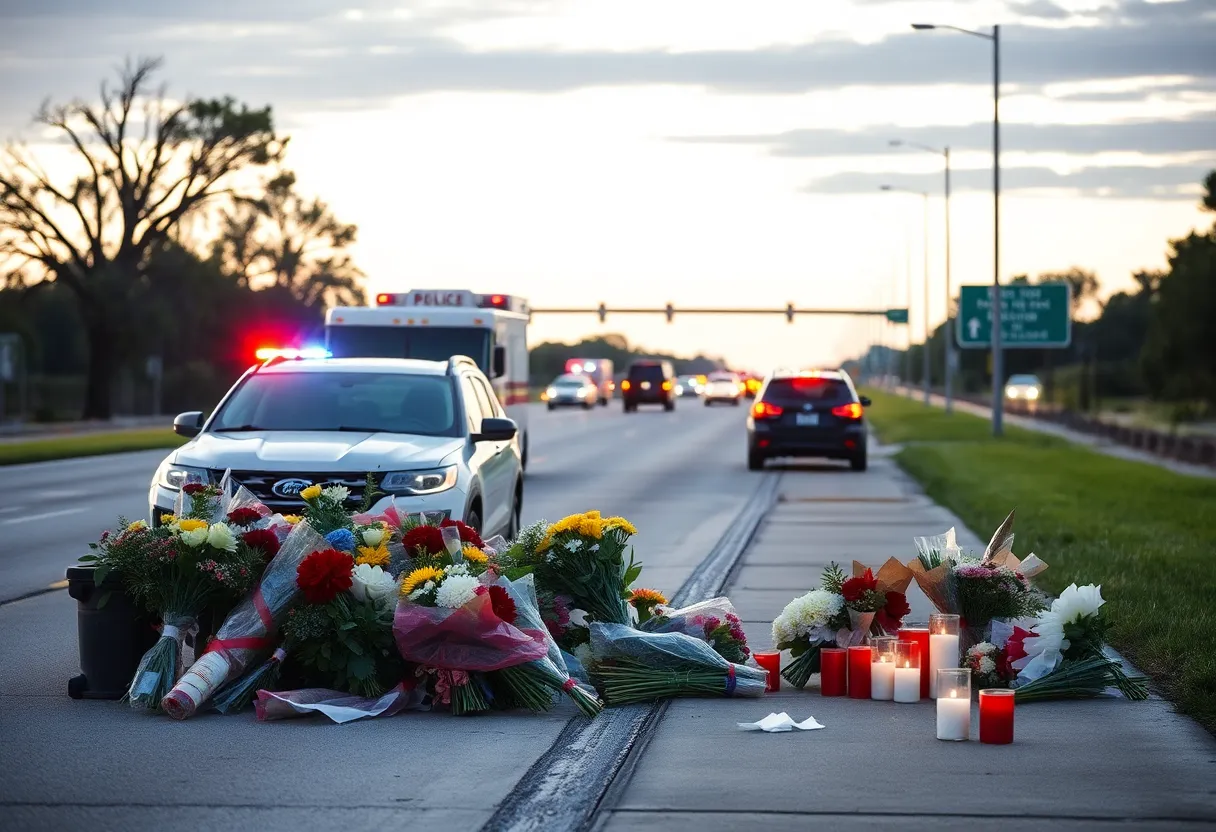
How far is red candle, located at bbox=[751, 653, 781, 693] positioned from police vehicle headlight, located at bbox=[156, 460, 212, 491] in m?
4.08

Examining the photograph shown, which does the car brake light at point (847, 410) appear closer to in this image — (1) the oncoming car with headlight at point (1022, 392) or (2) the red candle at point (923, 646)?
(2) the red candle at point (923, 646)

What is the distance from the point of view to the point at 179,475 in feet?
40.4

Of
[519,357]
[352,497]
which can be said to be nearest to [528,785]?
[352,497]

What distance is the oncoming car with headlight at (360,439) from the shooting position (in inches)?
480

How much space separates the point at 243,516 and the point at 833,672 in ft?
9.80

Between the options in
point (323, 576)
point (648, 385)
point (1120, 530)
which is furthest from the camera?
point (648, 385)

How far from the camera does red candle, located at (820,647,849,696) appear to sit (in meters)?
9.48

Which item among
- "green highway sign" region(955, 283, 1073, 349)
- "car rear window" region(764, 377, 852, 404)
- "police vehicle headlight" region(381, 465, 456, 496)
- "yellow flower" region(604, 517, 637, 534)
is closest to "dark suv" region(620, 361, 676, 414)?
"green highway sign" region(955, 283, 1073, 349)

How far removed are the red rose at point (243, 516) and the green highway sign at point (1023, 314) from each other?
132ft

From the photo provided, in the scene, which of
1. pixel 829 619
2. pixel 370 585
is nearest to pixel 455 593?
pixel 370 585

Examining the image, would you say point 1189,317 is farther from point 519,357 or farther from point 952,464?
point 519,357

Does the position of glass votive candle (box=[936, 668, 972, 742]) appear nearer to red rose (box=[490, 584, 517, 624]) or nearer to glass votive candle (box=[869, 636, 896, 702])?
glass votive candle (box=[869, 636, 896, 702])

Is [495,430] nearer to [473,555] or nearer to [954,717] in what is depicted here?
[473,555]

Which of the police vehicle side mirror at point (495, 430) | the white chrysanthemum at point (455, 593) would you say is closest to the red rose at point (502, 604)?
the white chrysanthemum at point (455, 593)
